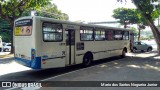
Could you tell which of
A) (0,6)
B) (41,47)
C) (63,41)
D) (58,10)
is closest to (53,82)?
(41,47)

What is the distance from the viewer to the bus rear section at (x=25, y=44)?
8.50 meters

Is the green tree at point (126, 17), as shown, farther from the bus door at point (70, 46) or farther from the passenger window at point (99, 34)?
the bus door at point (70, 46)

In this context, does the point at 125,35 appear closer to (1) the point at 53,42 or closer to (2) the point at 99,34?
(2) the point at 99,34

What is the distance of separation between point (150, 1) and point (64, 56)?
14496 mm

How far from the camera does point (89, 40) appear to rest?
1227 cm

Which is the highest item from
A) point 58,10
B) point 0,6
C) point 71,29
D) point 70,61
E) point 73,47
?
point 58,10

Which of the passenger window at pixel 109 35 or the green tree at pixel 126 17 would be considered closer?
the passenger window at pixel 109 35

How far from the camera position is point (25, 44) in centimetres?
904

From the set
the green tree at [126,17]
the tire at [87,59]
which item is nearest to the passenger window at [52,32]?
the tire at [87,59]

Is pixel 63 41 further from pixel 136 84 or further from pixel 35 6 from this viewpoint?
pixel 35 6

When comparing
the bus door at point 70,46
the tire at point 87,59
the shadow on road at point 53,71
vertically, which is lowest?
the shadow on road at point 53,71

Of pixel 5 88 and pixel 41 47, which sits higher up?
pixel 41 47

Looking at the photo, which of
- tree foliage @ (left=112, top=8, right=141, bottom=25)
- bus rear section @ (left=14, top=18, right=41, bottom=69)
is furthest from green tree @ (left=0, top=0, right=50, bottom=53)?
tree foliage @ (left=112, top=8, right=141, bottom=25)

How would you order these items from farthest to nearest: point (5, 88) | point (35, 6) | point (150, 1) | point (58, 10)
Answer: point (58, 10) < point (35, 6) < point (150, 1) < point (5, 88)
